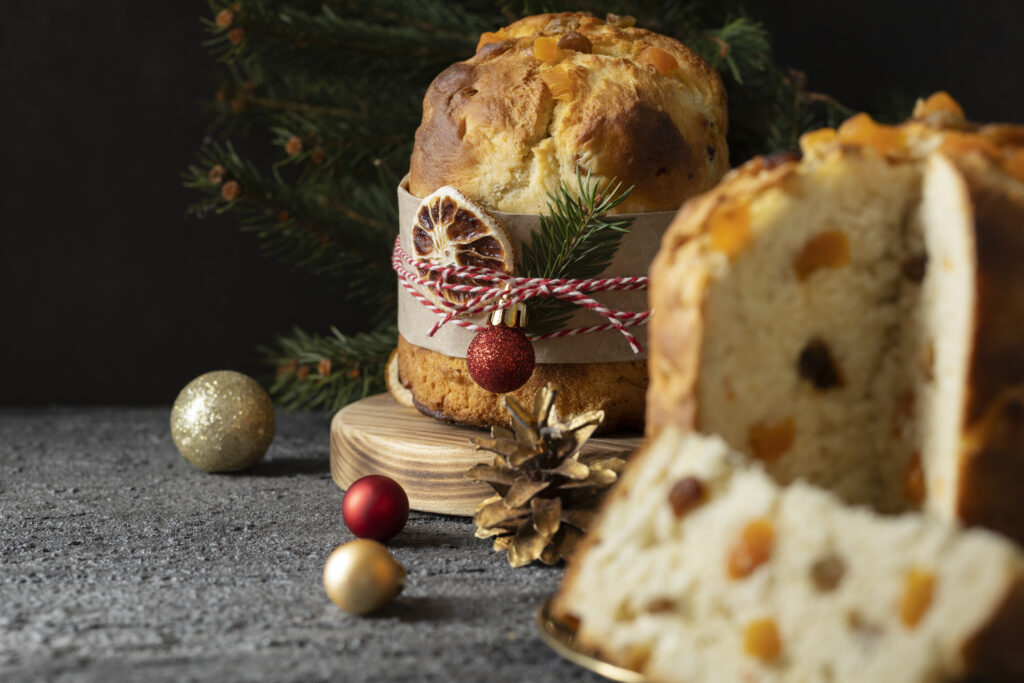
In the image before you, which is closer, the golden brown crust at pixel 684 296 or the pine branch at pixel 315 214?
the golden brown crust at pixel 684 296

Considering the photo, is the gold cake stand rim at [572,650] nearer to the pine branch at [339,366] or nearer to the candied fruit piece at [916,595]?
the candied fruit piece at [916,595]

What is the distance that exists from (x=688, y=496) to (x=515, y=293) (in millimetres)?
605

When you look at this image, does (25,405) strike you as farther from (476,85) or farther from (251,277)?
(476,85)

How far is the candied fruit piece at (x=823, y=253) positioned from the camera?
1.14 metres

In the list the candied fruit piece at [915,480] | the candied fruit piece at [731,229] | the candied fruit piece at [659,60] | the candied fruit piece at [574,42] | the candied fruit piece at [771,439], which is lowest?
the candied fruit piece at [915,480]

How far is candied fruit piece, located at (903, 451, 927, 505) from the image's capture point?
118 cm

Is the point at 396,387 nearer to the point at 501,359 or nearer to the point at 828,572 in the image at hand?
the point at 501,359

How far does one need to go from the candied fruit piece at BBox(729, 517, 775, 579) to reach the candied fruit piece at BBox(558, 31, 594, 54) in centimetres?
91

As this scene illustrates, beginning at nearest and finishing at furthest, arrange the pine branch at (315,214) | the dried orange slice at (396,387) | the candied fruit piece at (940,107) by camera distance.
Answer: the candied fruit piece at (940,107) → the dried orange slice at (396,387) → the pine branch at (315,214)

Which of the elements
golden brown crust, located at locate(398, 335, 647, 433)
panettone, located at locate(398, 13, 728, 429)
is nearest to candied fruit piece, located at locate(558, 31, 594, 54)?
panettone, located at locate(398, 13, 728, 429)

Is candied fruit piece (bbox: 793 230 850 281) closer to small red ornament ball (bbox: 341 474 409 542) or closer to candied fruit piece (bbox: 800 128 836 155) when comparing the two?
candied fruit piece (bbox: 800 128 836 155)

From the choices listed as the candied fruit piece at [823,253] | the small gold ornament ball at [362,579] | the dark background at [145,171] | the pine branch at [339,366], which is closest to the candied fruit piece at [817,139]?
the candied fruit piece at [823,253]

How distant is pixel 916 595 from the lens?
0.94 m

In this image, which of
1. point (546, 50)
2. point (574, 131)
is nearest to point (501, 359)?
point (574, 131)
